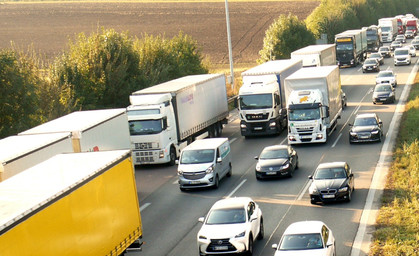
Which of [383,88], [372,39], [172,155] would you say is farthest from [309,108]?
[372,39]

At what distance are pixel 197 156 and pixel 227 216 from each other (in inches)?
377

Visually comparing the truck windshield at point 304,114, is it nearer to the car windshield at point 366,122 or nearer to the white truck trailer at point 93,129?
the car windshield at point 366,122

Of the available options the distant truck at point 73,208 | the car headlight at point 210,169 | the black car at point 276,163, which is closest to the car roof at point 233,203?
the distant truck at point 73,208

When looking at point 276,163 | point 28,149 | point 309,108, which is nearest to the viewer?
point 28,149

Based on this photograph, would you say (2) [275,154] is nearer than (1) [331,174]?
No

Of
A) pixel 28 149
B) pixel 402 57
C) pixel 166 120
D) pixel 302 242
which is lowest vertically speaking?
pixel 402 57

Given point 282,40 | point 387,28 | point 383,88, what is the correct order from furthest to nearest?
point 387,28
point 282,40
point 383,88

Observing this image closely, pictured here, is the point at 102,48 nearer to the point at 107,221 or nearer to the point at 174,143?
the point at 174,143

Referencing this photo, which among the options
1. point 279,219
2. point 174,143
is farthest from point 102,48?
point 279,219

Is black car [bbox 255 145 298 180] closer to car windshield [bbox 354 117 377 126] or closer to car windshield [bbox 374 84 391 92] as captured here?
car windshield [bbox 354 117 377 126]

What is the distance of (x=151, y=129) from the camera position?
3812 cm

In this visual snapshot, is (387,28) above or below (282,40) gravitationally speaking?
below

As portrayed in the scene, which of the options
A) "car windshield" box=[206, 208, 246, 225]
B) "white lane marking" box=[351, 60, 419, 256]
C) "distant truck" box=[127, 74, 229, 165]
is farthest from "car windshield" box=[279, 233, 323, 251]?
"distant truck" box=[127, 74, 229, 165]

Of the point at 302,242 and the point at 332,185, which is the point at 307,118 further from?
the point at 302,242
